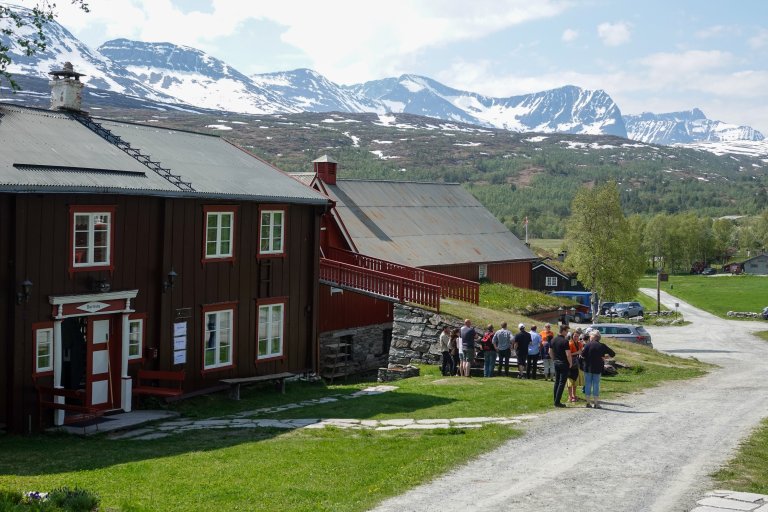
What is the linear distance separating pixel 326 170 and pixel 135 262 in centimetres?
2191

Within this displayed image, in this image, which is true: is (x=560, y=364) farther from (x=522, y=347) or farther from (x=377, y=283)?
(x=377, y=283)

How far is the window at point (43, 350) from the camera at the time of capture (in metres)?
19.4

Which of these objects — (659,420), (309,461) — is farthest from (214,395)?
(659,420)

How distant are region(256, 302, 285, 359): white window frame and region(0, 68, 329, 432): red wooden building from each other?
48mm

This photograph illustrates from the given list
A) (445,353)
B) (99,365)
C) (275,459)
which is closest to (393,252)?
(445,353)

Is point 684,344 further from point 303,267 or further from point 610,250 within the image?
point 303,267

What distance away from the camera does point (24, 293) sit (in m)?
18.9

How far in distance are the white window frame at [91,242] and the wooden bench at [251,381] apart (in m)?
5.01

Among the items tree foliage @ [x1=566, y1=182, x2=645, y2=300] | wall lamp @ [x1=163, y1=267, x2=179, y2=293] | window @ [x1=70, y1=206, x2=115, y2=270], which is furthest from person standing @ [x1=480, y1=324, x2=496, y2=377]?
tree foliage @ [x1=566, y1=182, x2=645, y2=300]

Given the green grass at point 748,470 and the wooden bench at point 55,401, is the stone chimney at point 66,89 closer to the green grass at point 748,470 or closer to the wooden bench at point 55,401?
the wooden bench at point 55,401

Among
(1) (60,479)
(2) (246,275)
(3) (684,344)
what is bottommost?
(3) (684,344)

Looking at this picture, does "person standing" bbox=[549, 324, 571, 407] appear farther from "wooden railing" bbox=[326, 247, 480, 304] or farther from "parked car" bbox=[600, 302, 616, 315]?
"parked car" bbox=[600, 302, 616, 315]

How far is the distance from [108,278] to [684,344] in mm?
43924

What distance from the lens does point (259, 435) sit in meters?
18.0
